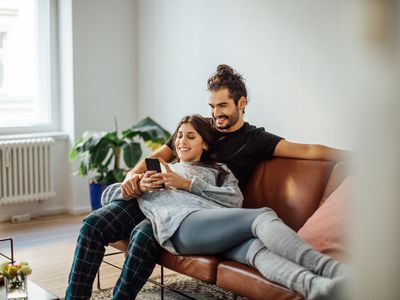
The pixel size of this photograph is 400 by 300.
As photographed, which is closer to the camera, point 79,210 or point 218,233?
point 218,233

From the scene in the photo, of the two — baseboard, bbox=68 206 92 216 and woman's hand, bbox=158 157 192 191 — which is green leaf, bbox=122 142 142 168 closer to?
baseboard, bbox=68 206 92 216

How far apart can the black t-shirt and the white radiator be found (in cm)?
223

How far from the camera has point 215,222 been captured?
2.40 m

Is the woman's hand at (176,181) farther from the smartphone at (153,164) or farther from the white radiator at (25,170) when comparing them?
the white radiator at (25,170)

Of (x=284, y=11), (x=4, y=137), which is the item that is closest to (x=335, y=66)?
(x=284, y=11)

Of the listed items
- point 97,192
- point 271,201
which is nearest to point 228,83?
point 271,201

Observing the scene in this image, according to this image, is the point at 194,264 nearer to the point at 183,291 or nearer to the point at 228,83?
the point at 183,291

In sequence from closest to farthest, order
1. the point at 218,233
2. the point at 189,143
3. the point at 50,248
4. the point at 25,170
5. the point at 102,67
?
the point at 218,233
the point at 189,143
the point at 50,248
the point at 25,170
the point at 102,67

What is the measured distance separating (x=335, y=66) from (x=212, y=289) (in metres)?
1.42

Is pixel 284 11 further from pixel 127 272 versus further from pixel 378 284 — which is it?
pixel 378 284

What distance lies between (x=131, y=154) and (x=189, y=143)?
5.25ft

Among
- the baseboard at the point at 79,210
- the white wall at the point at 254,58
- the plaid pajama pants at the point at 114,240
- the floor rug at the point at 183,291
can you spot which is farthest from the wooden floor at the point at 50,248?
the white wall at the point at 254,58

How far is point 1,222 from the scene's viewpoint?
4.64 meters

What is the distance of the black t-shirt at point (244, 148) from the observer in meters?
2.86
